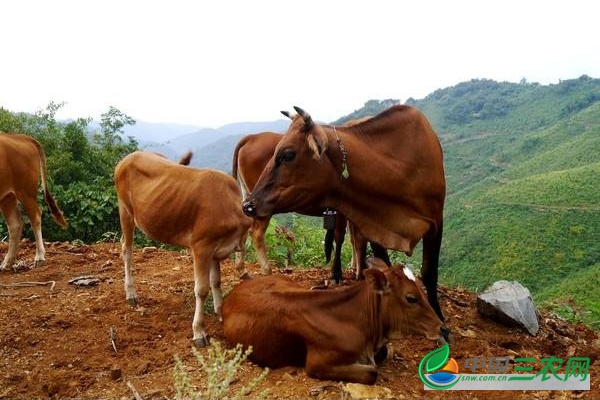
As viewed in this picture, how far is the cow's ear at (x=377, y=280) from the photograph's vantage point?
4.29 metres

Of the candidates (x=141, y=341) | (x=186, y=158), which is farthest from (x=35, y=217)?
(x=141, y=341)

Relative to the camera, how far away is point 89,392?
4062 millimetres

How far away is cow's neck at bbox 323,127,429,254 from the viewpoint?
15.5 ft

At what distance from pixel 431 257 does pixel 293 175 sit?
1705mm

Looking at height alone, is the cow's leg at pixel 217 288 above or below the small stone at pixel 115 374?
above

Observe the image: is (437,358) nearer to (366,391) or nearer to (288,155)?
(366,391)

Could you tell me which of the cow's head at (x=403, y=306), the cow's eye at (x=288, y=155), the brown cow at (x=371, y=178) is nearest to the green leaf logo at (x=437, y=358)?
the cow's head at (x=403, y=306)

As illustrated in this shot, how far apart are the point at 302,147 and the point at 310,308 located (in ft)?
4.60

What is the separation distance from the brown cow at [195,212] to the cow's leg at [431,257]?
177 centimetres

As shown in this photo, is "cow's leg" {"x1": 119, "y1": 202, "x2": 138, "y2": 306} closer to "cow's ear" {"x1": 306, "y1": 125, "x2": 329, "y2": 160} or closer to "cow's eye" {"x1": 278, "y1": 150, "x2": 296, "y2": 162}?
"cow's eye" {"x1": 278, "y1": 150, "x2": 296, "y2": 162}

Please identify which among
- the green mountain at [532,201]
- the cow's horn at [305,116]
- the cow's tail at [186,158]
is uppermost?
the cow's horn at [305,116]

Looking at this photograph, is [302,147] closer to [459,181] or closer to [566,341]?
[566,341]

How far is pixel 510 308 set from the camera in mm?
5637

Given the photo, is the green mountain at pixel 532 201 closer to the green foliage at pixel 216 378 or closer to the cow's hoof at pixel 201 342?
the cow's hoof at pixel 201 342
